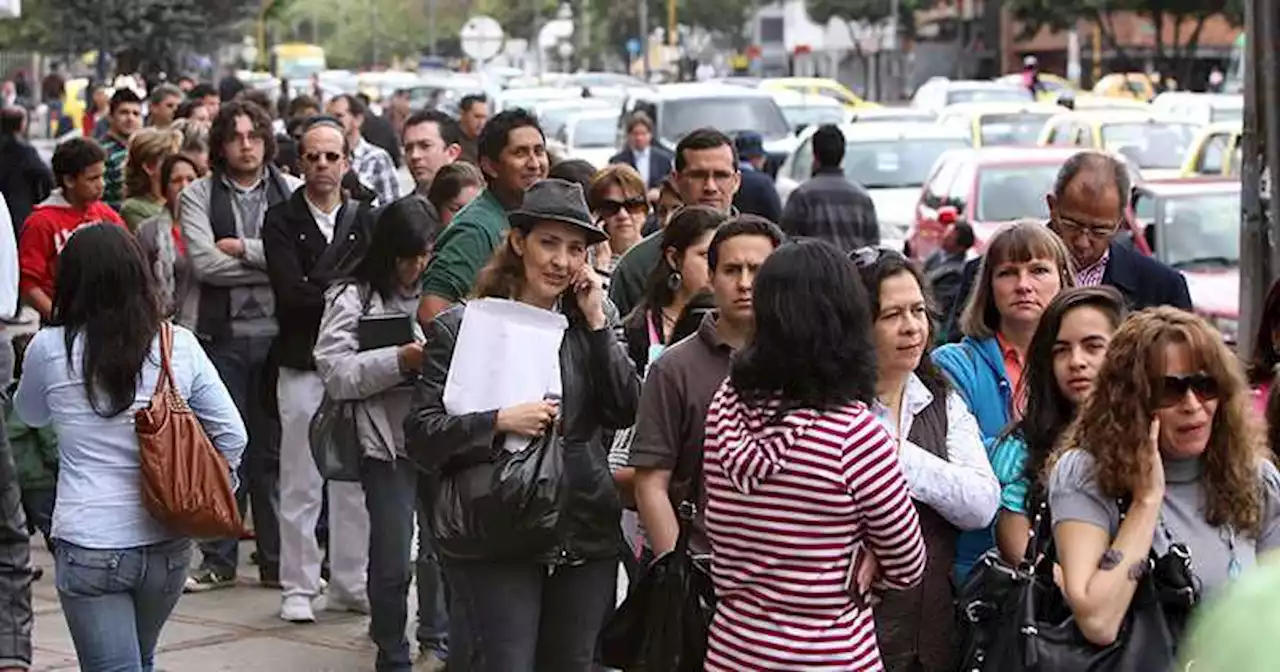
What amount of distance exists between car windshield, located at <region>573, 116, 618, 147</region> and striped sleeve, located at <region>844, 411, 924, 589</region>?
27.7 metres

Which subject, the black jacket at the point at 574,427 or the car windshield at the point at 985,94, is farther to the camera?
the car windshield at the point at 985,94

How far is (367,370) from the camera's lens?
837 centimetres

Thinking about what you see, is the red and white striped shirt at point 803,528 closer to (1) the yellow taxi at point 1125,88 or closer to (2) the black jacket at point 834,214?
(2) the black jacket at point 834,214

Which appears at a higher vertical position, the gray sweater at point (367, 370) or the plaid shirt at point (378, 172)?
the plaid shirt at point (378, 172)

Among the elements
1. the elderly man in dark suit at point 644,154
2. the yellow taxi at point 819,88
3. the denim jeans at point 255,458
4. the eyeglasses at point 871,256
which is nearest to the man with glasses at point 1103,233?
the eyeglasses at point 871,256

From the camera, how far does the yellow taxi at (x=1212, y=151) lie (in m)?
23.5

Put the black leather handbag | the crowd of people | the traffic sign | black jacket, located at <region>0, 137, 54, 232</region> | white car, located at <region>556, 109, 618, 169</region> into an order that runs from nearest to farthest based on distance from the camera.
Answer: the black leather handbag
the crowd of people
black jacket, located at <region>0, 137, 54, 232</region>
white car, located at <region>556, 109, 618, 169</region>
the traffic sign

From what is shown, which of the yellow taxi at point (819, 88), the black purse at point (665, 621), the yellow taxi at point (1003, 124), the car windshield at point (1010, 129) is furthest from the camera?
the yellow taxi at point (819, 88)

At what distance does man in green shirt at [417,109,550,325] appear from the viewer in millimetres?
7773

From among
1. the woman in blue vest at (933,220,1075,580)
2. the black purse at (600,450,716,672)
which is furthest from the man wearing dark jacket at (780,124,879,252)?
the black purse at (600,450,716,672)

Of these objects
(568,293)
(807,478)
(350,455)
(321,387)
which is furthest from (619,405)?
(321,387)

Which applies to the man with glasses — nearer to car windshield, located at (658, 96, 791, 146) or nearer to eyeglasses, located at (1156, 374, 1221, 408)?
eyeglasses, located at (1156, 374, 1221, 408)

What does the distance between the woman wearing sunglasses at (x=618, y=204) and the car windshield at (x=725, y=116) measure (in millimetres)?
20517

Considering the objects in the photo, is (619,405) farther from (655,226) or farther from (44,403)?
(655,226)
